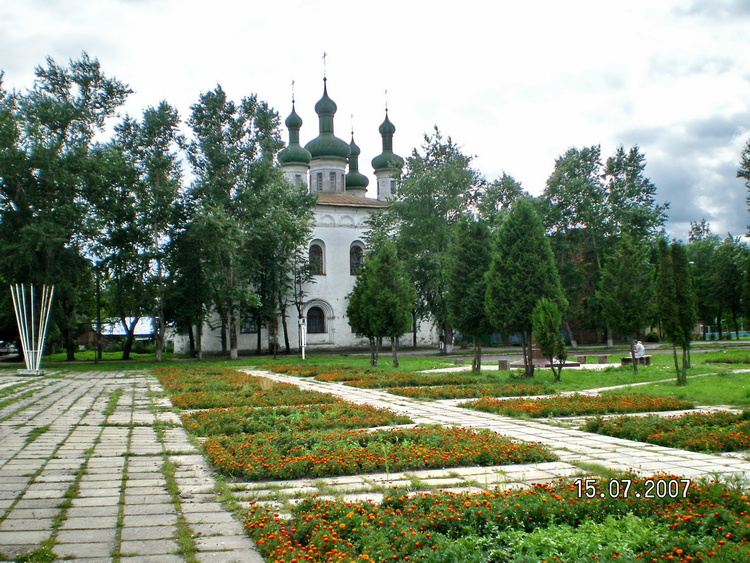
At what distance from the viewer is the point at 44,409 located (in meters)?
12.2

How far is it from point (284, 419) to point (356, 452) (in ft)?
11.0

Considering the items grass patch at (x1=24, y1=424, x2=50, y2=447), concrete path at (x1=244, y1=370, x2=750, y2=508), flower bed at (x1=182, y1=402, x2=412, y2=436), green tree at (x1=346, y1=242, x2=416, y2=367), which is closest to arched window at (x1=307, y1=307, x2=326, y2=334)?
green tree at (x1=346, y1=242, x2=416, y2=367)

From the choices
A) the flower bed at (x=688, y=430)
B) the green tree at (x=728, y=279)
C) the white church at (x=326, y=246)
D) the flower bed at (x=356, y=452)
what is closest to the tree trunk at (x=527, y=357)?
the flower bed at (x=688, y=430)

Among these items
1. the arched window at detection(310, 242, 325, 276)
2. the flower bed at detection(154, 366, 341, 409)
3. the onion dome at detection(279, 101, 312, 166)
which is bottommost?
the flower bed at detection(154, 366, 341, 409)

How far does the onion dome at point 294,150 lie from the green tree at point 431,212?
14272mm

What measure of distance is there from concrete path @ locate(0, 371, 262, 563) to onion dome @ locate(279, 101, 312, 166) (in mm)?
41278

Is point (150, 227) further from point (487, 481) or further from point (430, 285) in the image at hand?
point (487, 481)

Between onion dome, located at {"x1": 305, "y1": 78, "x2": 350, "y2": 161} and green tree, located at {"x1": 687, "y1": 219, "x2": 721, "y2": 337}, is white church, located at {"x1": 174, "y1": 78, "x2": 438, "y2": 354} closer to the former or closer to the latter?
onion dome, located at {"x1": 305, "y1": 78, "x2": 350, "y2": 161}

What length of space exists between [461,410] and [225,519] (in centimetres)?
743

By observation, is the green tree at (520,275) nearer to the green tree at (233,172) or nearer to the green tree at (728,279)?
the green tree at (233,172)

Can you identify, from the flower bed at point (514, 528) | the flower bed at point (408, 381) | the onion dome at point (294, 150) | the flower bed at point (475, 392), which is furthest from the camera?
the onion dome at point (294, 150)

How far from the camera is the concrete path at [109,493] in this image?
4.27m

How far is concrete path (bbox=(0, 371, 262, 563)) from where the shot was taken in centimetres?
427

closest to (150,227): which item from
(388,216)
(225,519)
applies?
(388,216)
